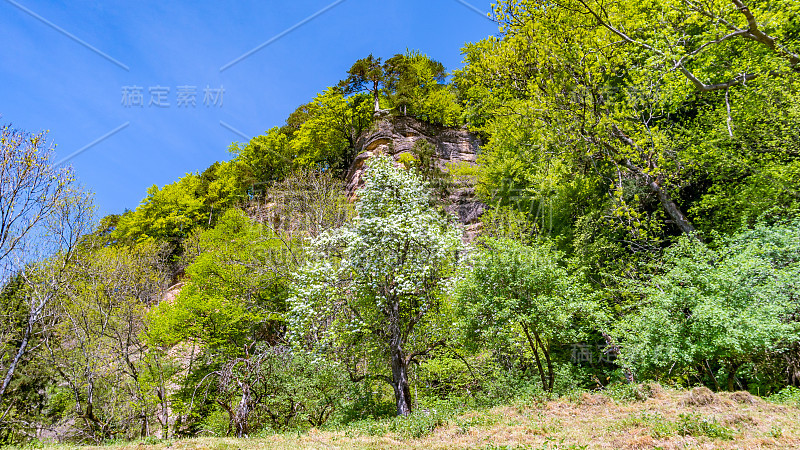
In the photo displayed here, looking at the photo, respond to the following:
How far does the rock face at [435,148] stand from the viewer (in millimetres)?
30312

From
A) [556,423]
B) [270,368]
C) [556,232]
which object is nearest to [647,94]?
[556,232]

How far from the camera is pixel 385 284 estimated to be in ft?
42.5

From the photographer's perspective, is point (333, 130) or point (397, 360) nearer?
point (397, 360)

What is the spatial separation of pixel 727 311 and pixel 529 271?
4.68 metres

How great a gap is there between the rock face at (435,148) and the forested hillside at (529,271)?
5.85 metres

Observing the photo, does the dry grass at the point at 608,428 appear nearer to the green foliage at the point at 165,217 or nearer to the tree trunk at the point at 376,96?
the tree trunk at the point at 376,96

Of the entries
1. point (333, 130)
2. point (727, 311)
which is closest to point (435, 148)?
point (333, 130)

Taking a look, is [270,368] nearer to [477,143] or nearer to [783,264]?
[783,264]

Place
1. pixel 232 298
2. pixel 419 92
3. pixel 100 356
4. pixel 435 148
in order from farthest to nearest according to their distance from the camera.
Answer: pixel 419 92 → pixel 435 148 → pixel 232 298 → pixel 100 356

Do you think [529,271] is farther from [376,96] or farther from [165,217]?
[165,217]

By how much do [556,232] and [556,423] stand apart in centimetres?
1588

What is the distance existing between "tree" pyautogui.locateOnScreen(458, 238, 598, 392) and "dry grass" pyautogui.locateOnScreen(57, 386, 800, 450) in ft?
6.83

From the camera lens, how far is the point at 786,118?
13.2 meters

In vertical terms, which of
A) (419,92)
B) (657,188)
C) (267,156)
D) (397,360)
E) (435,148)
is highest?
(419,92)
